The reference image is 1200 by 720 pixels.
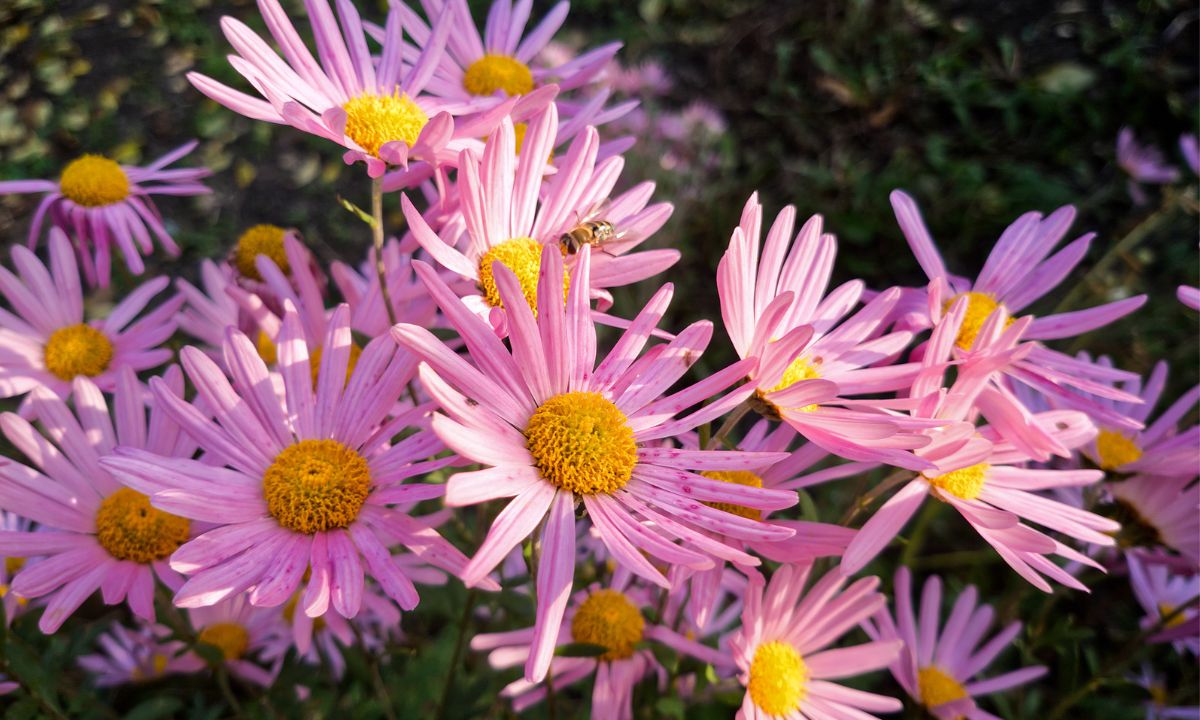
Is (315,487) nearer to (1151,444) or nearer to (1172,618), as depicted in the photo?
(1151,444)

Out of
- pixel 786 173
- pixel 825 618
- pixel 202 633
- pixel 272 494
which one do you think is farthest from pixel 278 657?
pixel 786 173

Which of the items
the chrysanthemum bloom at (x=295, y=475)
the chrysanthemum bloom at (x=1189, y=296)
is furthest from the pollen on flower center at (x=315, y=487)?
the chrysanthemum bloom at (x=1189, y=296)

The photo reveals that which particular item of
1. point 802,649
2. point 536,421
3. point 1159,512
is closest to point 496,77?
point 536,421

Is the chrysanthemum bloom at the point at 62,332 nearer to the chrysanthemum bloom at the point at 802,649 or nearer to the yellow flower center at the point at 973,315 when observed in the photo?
the chrysanthemum bloom at the point at 802,649

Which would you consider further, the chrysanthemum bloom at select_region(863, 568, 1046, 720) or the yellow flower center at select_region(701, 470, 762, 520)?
the chrysanthemum bloom at select_region(863, 568, 1046, 720)

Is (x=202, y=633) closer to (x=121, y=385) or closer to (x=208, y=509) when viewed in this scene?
(x=121, y=385)

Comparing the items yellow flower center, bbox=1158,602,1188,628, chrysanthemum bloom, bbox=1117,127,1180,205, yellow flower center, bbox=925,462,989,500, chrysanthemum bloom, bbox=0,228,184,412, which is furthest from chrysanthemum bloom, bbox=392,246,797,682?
chrysanthemum bloom, bbox=1117,127,1180,205

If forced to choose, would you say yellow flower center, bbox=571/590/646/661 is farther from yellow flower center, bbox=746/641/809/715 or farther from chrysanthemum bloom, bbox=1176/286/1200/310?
chrysanthemum bloom, bbox=1176/286/1200/310
